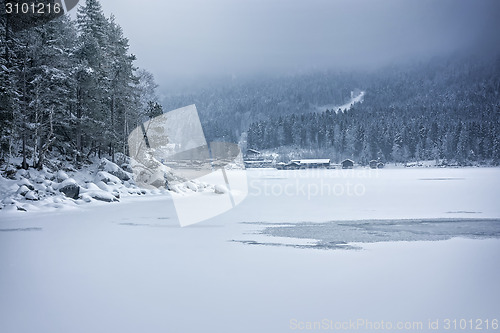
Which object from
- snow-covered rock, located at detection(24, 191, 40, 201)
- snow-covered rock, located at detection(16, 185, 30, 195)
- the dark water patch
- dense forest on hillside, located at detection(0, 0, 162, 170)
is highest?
dense forest on hillside, located at detection(0, 0, 162, 170)

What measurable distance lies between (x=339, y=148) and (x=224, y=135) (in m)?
58.7

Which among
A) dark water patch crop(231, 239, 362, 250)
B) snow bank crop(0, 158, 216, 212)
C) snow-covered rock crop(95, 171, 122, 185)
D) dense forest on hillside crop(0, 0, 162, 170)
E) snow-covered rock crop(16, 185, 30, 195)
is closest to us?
dark water patch crop(231, 239, 362, 250)

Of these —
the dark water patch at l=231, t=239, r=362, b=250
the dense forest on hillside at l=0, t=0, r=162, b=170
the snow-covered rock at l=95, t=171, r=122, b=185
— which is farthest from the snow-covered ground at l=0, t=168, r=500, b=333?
the snow-covered rock at l=95, t=171, r=122, b=185

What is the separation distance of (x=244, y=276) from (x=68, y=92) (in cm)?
2654

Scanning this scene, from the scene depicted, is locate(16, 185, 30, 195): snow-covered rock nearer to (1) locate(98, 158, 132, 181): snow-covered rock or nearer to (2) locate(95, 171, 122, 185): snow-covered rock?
(2) locate(95, 171, 122, 185): snow-covered rock

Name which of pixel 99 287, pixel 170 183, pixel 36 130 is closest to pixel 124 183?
pixel 170 183

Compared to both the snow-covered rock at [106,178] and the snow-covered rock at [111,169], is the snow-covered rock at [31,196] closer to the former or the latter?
the snow-covered rock at [106,178]

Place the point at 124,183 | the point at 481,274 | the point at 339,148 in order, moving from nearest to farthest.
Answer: the point at 481,274
the point at 124,183
the point at 339,148

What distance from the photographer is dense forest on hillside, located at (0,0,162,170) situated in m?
25.5

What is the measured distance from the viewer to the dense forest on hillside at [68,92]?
25453 mm

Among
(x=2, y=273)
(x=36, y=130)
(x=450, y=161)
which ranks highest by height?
(x=36, y=130)

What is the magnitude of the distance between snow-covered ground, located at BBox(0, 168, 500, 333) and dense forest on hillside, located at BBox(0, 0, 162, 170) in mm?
13686

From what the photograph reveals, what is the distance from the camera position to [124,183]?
32344mm

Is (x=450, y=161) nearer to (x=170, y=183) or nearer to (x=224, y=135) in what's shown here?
(x=224, y=135)
